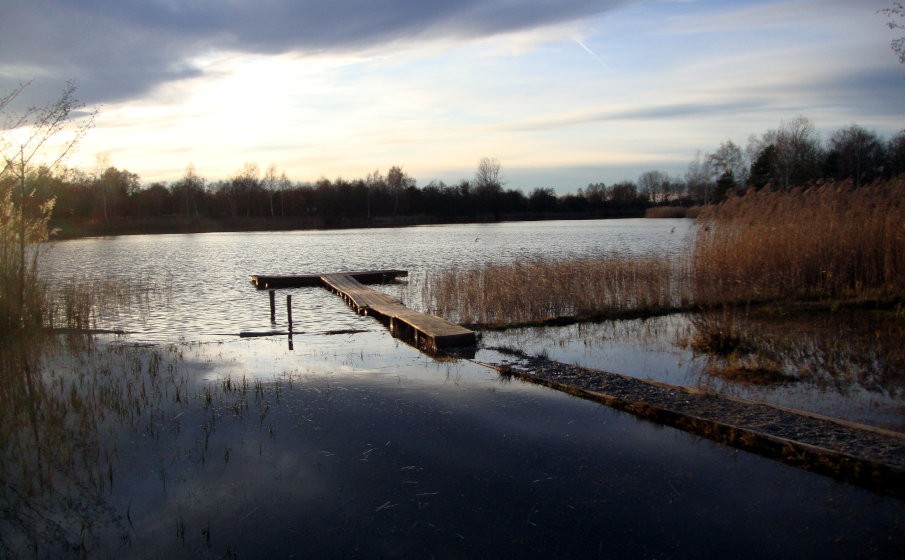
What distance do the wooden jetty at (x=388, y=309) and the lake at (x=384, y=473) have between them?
3.15 feet

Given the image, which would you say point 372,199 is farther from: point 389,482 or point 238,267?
point 389,482

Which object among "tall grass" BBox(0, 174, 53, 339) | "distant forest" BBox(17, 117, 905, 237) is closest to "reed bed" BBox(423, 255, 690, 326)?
"tall grass" BBox(0, 174, 53, 339)

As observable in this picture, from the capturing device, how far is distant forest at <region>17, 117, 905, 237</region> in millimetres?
53037

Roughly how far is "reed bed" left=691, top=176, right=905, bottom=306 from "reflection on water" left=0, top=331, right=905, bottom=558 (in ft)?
25.9

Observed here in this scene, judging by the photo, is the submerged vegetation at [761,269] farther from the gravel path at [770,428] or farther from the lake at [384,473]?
the gravel path at [770,428]

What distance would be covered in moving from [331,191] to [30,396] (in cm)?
7130

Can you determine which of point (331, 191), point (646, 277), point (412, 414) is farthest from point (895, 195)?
point (331, 191)

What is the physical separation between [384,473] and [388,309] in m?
8.47

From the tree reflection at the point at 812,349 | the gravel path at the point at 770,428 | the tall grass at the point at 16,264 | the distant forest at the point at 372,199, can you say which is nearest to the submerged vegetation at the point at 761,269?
the tree reflection at the point at 812,349

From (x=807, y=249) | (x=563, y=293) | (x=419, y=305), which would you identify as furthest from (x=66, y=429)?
(x=807, y=249)

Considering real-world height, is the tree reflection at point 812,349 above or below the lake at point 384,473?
above

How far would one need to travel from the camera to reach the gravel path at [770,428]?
4918 millimetres

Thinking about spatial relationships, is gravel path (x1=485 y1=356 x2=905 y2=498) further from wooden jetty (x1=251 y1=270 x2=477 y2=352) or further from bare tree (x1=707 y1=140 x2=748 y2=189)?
bare tree (x1=707 y1=140 x2=748 y2=189)

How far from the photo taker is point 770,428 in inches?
226
